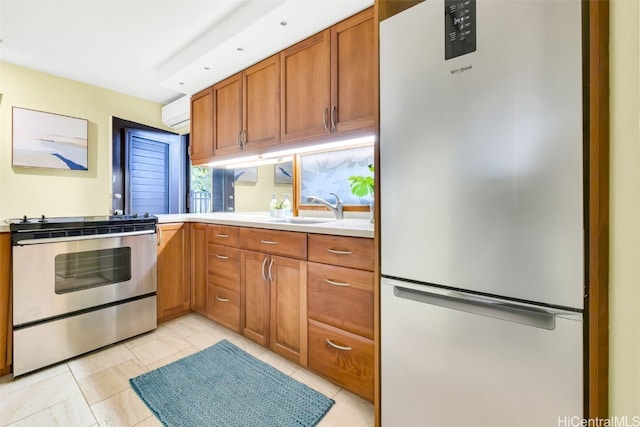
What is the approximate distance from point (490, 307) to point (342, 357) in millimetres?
848

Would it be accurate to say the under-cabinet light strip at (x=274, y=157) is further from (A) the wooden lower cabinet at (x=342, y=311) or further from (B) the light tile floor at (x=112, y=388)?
(B) the light tile floor at (x=112, y=388)

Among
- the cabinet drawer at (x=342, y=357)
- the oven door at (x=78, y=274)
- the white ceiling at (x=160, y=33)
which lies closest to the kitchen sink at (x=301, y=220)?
the cabinet drawer at (x=342, y=357)

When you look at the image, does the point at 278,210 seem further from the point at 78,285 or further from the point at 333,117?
the point at 78,285

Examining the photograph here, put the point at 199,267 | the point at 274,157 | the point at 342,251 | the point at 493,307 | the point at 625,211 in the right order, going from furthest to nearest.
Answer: the point at 274,157, the point at 199,267, the point at 342,251, the point at 493,307, the point at 625,211

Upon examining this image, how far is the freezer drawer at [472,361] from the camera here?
0.81m

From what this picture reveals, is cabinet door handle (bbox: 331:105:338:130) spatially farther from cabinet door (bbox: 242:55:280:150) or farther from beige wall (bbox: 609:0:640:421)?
beige wall (bbox: 609:0:640:421)

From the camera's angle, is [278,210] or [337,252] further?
[278,210]

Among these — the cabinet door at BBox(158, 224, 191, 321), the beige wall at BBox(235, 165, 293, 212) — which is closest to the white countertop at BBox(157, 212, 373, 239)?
the cabinet door at BBox(158, 224, 191, 321)

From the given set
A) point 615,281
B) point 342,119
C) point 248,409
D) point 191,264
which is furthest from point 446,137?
point 191,264

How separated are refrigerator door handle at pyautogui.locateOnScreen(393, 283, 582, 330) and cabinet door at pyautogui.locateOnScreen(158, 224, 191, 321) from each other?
2082mm

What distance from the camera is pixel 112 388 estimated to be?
1.54m

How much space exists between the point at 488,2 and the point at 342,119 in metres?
0.94

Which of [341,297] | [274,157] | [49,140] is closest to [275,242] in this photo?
[341,297]

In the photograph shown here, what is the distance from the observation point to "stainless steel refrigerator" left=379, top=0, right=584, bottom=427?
80cm
